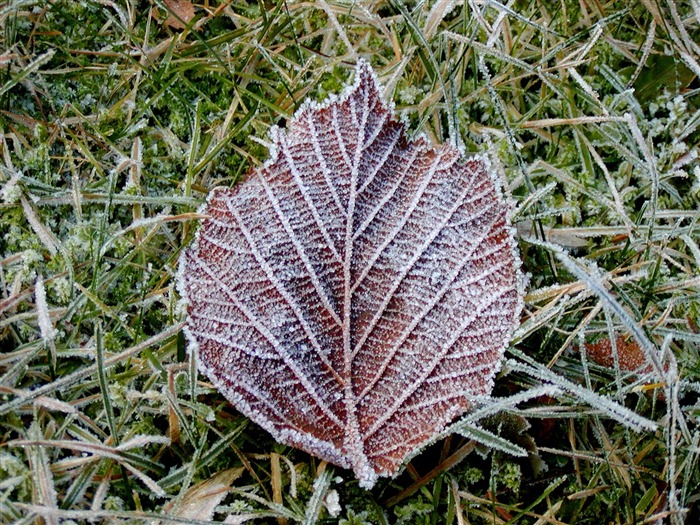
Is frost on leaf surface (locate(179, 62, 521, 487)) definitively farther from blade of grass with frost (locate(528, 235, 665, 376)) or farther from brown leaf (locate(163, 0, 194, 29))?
brown leaf (locate(163, 0, 194, 29))

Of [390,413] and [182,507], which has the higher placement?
[390,413]

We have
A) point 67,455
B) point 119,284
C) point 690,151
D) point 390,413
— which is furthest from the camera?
point 690,151

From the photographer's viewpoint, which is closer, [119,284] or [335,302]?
[335,302]

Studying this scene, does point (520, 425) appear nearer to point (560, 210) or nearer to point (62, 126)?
point (560, 210)

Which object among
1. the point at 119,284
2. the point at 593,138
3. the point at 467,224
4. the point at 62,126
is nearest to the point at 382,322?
the point at 467,224

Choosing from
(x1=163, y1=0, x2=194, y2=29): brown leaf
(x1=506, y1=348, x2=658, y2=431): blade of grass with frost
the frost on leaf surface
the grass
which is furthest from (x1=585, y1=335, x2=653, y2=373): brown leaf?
(x1=163, y1=0, x2=194, y2=29): brown leaf

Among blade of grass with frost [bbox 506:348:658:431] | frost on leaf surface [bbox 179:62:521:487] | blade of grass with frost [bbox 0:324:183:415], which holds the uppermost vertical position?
frost on leaf surface [bbox 179:62:521:487]

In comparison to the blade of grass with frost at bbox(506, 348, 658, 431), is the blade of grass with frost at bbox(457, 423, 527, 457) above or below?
below
